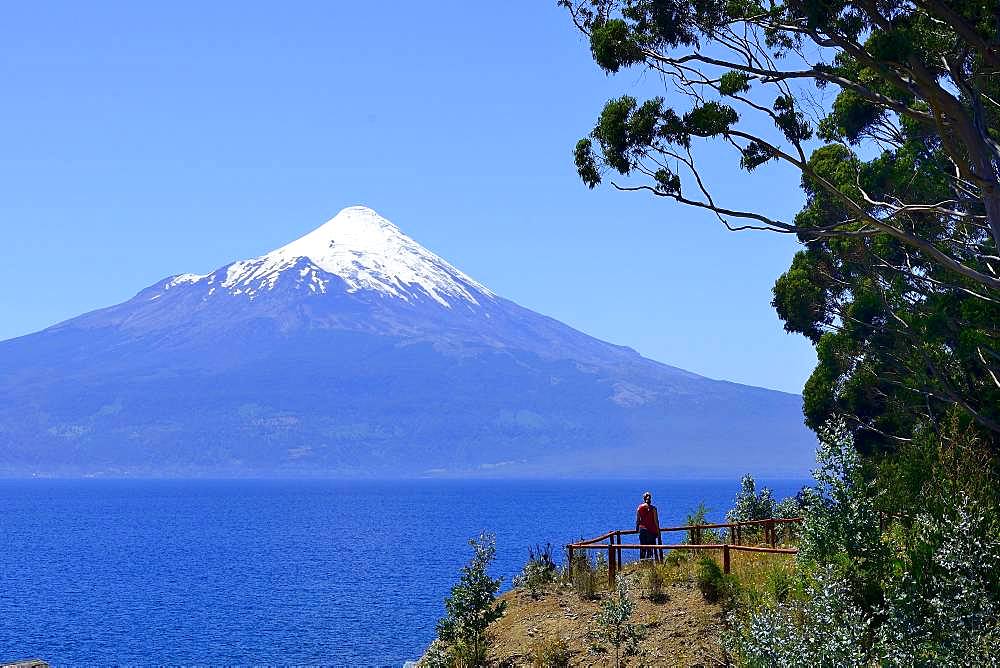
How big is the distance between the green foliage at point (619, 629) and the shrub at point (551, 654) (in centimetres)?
73

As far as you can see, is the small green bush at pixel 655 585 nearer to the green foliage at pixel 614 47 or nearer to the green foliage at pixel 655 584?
the green foliage at pixel 655 584

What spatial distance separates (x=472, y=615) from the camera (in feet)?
68.0

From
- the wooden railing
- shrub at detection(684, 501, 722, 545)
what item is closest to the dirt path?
the wooden railing

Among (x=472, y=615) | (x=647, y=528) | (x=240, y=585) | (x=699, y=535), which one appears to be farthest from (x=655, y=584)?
(x=240, y=585)

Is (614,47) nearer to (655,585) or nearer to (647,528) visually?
(655,585)

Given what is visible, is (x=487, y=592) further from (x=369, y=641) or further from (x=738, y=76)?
(x=369, y=641)

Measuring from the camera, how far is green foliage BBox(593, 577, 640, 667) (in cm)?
1825

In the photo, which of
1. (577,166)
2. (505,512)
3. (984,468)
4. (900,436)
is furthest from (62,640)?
(505,512)

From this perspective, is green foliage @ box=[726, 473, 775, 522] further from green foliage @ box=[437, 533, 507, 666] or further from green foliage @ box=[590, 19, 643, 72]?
green foliage @ box=[590, 19, 643, 72]

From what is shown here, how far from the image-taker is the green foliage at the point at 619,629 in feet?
59.9

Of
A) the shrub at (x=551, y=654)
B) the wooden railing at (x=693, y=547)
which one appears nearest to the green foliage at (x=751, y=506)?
the wooden railing at (x=693, y=547)

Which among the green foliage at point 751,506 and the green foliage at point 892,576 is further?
the green foliage at point 751,506

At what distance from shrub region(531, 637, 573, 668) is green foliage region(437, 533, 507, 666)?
3.32 ft

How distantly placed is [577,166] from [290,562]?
3040 inches
